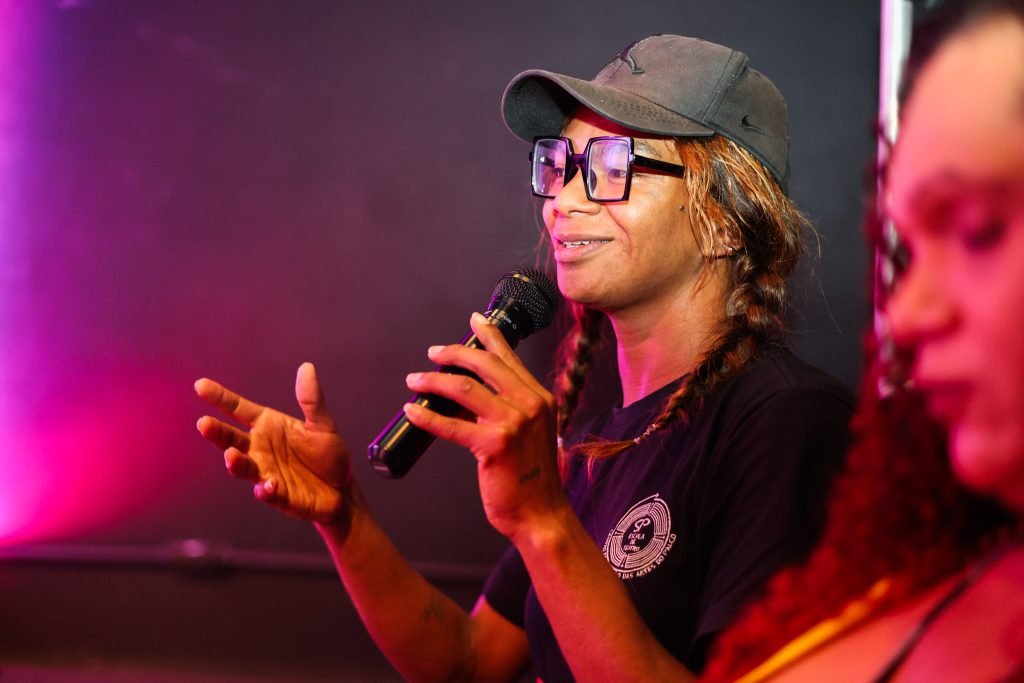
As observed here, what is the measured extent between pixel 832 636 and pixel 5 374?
2632mm

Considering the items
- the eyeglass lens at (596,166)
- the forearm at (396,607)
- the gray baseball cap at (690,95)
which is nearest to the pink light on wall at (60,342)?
the forearm at (396,607)

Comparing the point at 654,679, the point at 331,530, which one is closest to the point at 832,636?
the point at 654,679

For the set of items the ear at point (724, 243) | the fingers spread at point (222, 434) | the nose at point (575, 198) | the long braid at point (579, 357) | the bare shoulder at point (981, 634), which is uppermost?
the nose at point (575, 198)

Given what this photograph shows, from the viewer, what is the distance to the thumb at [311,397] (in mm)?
1476

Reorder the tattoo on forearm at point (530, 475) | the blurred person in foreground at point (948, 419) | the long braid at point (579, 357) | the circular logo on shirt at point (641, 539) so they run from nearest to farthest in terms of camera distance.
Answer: the blurred person in foreground at point (948, 419), the tattoo on forearm at point (530, 475), the circular logo on shirt at point (641, 539), the long braid at point (579, 357)

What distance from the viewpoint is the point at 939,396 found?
432 mm

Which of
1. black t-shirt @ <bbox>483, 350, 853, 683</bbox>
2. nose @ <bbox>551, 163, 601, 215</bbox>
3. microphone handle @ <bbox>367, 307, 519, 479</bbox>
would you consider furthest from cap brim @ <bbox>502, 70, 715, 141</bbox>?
microphone handle @ <bbox>367, 307, 519, 479</bbox>

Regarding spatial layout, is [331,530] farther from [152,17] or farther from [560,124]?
[152,17]

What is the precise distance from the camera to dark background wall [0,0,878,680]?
250 centimetres

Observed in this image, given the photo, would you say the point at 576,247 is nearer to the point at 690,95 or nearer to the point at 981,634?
the point at 690,95

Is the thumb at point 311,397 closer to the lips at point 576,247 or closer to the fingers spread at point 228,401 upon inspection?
the fingers spread at point 228,401

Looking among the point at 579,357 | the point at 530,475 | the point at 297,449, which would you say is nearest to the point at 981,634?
the point at 530,475

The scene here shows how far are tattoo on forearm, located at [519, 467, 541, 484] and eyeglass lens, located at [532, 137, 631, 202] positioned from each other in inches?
21.5

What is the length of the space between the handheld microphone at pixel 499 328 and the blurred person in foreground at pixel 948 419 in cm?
67
